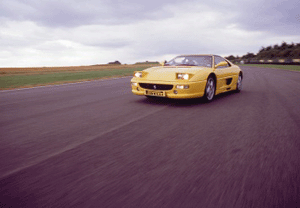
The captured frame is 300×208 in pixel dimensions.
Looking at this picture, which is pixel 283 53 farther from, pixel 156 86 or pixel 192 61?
pixel 156 86

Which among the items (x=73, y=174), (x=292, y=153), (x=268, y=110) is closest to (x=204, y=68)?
(x=268, y=110)

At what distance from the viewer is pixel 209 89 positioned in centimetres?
646

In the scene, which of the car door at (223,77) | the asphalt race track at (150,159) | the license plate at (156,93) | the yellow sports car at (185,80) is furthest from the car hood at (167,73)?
the asphalt race track at (150,159)

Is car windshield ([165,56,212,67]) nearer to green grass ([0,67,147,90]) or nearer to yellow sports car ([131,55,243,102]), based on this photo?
yellow sports car ([131,55,243,102])

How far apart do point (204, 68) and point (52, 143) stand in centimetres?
422

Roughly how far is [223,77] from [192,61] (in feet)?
3.09

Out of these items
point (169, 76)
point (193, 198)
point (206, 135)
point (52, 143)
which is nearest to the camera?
point (193, 198)

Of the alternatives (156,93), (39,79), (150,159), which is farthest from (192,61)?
(39,79)

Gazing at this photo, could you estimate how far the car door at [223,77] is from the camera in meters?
6.89

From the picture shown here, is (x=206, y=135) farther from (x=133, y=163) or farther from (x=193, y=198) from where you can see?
(x=193, y=198)

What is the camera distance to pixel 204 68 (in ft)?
21.0

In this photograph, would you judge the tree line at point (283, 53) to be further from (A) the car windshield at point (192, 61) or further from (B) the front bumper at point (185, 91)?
(B) the front bumper at point (185, 91)

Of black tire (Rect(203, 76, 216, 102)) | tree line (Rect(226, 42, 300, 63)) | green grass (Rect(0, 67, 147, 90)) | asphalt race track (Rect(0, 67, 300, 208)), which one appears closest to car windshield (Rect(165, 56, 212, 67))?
black tire (Rect(203, 76, 216, 102))

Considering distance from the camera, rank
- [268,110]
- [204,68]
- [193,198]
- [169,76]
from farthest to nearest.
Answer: [204,68] → [169,76] → [268,110] → [193,198]
